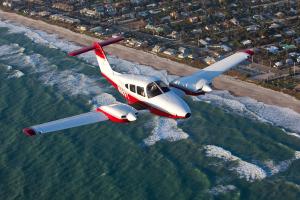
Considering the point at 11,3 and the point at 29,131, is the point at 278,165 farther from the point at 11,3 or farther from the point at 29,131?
the point at 11,3

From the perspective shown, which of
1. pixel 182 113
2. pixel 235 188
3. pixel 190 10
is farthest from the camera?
pixel 190 10

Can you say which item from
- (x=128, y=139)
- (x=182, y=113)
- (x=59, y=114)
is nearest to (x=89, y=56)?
(x=59, y=114)

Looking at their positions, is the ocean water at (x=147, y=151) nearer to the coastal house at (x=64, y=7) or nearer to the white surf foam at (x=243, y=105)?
the white surf foam at (x=243, y=105)

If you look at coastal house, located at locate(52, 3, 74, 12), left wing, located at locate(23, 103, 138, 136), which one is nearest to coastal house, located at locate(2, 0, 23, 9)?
coastal house, located at locate(52, 3, 74, 12)

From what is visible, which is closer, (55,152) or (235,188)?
(235,188)

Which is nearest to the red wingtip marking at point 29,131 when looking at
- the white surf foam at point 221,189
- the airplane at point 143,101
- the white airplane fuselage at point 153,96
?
the airplane at point 143,101

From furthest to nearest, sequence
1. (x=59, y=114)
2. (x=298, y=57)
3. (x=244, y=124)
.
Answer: (x=298, y=57) < (x=59, y=114) < (x=244, y=124)

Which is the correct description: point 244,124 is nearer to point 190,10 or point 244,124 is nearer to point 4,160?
point 4,160
